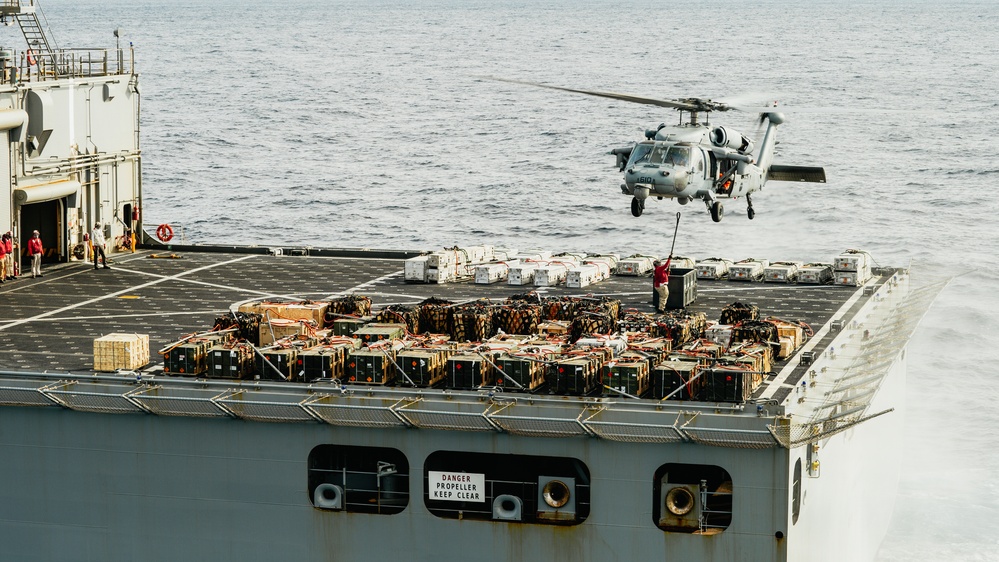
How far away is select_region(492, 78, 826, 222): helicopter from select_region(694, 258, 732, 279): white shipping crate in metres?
4.63

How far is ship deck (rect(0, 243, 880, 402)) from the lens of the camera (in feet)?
121

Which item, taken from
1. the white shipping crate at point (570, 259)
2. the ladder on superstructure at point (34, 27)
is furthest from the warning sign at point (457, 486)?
the ladder on superstructure at point (34, 27)

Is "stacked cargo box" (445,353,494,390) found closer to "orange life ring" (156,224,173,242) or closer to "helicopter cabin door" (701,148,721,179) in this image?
"helicopter cabin door" (701,148,721,179)

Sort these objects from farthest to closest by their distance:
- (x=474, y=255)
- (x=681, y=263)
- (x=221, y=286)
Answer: (x=474, y=255), (x=681, y=263), (x=221, y=286)

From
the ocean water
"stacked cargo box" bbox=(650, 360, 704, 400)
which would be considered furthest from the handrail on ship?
"stacked cargo box" bbox=(650, 360, 704, 400)

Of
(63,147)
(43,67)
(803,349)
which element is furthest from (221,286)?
(803,349)

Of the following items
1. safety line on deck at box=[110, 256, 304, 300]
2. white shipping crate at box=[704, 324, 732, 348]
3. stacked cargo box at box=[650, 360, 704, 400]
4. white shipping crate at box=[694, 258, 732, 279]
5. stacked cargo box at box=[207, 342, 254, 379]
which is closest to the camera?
stacked cargo box at box=[650, 360, 704, 400]

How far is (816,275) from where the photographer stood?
155ft

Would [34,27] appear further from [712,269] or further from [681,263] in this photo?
[712,269]

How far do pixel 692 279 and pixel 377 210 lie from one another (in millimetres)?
46775

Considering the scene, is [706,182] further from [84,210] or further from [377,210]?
[377,210]

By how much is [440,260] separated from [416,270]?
0.86 m

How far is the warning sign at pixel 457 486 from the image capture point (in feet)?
93.5

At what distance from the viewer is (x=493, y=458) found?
94.7ft
